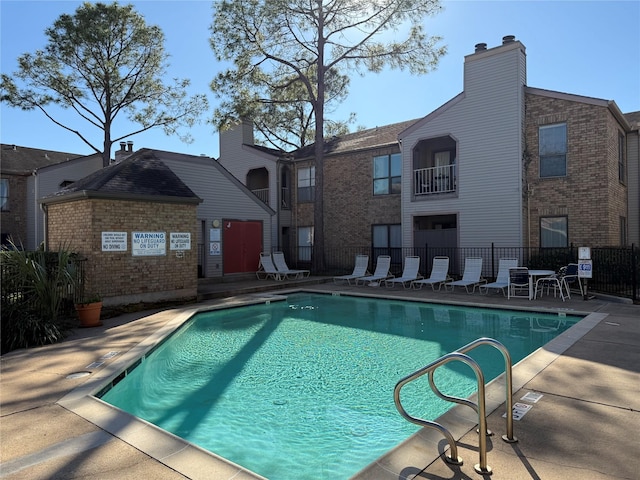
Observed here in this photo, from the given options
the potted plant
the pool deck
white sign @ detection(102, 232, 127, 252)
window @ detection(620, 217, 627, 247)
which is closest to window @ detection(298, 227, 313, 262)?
white sign @ detection(102, 232, 127, 252)

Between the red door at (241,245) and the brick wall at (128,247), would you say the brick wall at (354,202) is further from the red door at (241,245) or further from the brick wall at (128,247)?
the brick wall at (128,247)

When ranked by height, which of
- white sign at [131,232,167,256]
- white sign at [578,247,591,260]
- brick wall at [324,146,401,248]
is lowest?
white sign at [578,247,591,260]

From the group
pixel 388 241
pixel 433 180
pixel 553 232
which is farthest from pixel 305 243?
pixel 553 232

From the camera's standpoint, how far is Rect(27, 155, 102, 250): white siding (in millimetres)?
22859

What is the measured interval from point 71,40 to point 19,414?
24.5 metres

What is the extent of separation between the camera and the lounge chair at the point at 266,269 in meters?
17.2

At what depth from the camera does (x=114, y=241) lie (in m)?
10.2

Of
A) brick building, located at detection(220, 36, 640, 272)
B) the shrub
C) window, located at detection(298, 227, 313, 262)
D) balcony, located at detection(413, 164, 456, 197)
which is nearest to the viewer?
the shrub

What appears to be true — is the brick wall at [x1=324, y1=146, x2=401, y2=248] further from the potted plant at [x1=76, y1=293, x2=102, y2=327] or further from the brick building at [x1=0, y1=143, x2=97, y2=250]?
the brick building at [x1=0, y1=143, x2=97, y2=250]

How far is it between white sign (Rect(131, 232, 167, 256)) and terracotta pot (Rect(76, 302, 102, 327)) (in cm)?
233

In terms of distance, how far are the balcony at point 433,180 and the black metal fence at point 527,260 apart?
2.38m

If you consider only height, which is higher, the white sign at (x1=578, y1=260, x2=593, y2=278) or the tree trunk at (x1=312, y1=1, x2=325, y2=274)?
the tree trunk at (x1=312, y1=1, x2=325, y2=274)

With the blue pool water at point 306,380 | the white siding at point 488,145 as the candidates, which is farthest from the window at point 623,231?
the blue pool water at point 306,380

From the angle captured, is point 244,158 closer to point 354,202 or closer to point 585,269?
point 354,202
